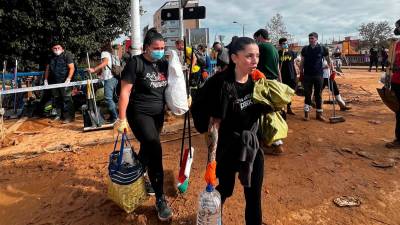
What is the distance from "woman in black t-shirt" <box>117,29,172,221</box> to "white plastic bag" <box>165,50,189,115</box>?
69 millimetres

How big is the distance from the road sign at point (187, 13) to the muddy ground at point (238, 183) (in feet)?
10.3

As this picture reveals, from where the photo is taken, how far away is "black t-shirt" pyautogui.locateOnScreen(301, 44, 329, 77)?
754 cm

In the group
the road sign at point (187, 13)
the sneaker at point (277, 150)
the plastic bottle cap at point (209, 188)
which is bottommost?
the sneaker at point (277, 150)

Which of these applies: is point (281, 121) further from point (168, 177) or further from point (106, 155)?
point (106, 155)

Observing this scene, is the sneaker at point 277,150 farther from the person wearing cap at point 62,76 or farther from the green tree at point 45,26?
the green tree at point 45,26

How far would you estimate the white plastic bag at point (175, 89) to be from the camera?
12.4 feet

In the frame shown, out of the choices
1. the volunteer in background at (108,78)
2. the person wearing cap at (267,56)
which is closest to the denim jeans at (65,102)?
the volunteer in background at (108,78)

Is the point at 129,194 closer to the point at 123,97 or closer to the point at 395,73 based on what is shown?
the point at 123,97

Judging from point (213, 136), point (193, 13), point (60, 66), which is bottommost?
point (213, 136)

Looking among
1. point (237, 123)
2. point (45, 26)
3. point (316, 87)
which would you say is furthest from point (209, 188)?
point (45, 26)

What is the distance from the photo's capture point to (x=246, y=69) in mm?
2789

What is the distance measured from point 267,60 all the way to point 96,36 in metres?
9.53

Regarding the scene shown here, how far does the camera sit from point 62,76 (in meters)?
8.61

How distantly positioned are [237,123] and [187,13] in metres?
6.26
